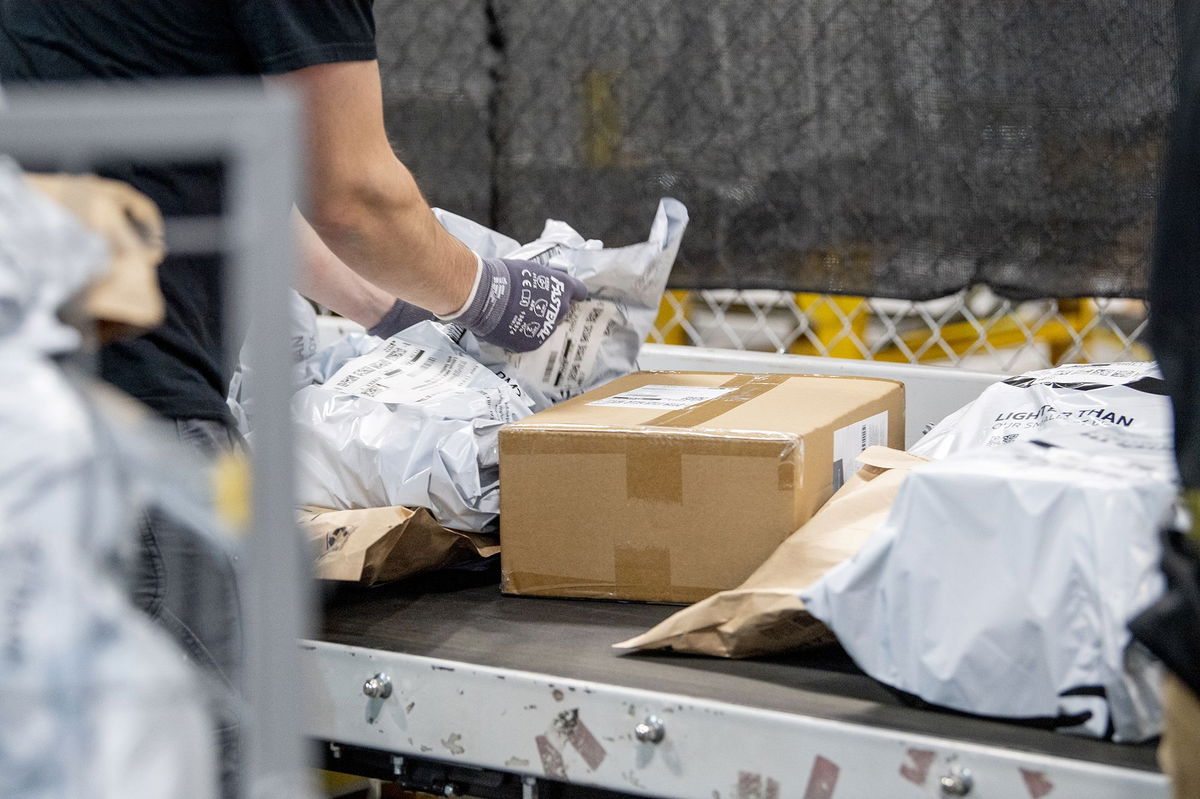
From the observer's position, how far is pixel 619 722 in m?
1.23

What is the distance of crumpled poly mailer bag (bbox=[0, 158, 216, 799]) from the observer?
63cm

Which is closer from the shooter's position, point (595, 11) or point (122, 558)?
point (122, 558)

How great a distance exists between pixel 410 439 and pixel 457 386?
133 millimetres

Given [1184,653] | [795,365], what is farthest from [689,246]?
[1184,653]

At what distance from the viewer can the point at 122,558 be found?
67 centimetres

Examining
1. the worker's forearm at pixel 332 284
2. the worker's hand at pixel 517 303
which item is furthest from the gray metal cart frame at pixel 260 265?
the worker's forearm at pixel 332 284

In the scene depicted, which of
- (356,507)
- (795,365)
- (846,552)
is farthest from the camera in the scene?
(795,365)

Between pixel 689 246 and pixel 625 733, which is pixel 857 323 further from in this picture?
pixel 625 733

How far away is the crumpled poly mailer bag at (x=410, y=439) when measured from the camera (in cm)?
160

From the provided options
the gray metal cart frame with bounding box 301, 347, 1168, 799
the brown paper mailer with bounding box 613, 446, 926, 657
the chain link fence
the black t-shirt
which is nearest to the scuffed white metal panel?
the gray metal cart frame with bounding box 301, 347, 1168, 799

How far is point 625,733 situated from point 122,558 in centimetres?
67

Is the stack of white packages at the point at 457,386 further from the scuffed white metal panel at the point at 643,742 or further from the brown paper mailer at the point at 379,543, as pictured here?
the scuffed white metal panel at the point at 643,742

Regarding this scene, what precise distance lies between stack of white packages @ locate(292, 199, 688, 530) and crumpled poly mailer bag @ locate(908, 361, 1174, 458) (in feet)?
1.61

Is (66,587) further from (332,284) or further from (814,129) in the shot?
(814,129)
